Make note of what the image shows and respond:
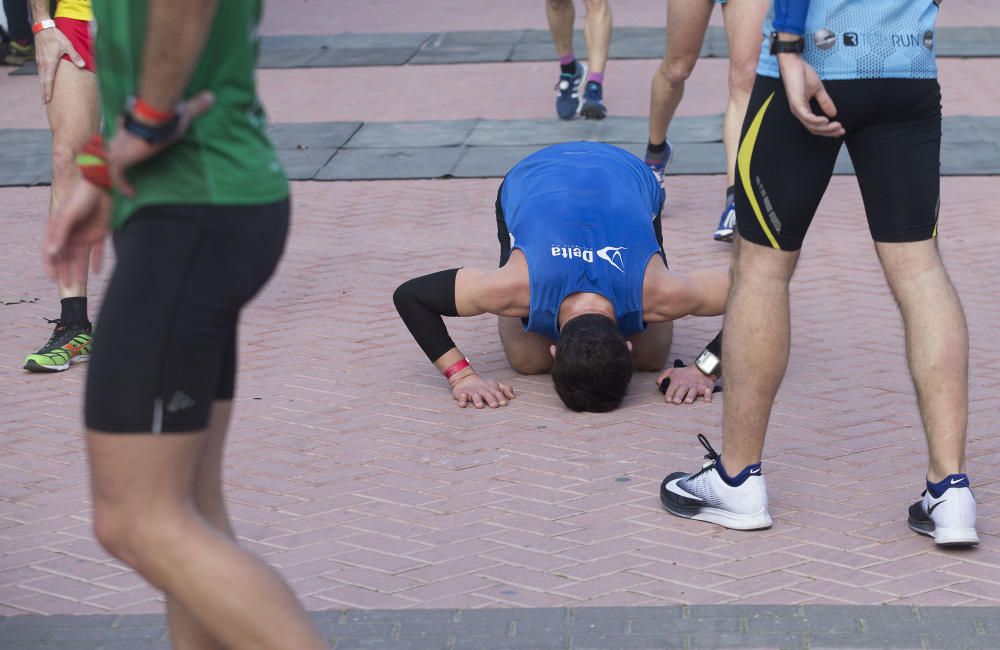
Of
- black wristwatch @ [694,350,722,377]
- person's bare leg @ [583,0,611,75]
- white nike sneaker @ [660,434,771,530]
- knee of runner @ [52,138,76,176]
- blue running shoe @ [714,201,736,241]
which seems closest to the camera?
white nike sneaker @ [660,434,771,530]

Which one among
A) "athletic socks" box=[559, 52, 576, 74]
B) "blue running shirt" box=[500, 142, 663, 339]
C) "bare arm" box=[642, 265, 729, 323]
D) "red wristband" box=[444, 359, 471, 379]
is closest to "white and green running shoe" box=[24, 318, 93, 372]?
"red wristband" box=[444, 359, 471, 379]

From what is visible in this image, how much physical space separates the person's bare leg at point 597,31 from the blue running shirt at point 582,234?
14.4 ft

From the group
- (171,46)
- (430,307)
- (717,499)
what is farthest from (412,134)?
(171,46)

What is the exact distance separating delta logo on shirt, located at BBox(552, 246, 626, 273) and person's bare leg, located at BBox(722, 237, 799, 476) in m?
1.15

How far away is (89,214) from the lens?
8.15ft

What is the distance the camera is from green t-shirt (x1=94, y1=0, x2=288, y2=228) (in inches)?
93.7

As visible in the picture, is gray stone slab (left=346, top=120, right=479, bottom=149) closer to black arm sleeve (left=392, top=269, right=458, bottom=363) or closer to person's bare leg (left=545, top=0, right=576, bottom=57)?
person's bare leg (left=545, top=0, right=576, bottom=57)

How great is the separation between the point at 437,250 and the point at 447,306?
2048 mm

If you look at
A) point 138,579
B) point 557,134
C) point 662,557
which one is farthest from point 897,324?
point 557,134

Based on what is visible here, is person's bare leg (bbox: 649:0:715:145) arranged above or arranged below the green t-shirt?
below

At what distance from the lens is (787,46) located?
144 inches

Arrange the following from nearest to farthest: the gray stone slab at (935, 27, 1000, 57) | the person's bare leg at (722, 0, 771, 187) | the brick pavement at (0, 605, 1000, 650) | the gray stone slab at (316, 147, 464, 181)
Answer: the brick pavement at (0, 605, 1000, 650) < the person's bare leg at (722, 0, 771, 187) < the gray stone slab at (316, 147, 464, 181) < the gray stone slab at (935, 27, 1000, 57)

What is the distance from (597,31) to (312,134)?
6.51 ft

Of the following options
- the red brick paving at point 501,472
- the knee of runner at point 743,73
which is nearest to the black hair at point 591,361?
the red brick paving at point 501,472
